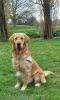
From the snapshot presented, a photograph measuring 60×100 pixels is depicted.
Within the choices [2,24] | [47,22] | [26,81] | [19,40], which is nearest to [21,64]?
[26,81]

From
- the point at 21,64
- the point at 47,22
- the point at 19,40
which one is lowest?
the point at 47,22

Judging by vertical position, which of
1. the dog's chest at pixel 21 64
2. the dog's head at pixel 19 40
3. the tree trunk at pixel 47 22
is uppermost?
the dog's head at pixel 19 40

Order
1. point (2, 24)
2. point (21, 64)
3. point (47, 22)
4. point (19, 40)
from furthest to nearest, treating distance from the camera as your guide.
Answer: point (47, 22)
point (2, 24)
point (21, 64)
point (19, 40)

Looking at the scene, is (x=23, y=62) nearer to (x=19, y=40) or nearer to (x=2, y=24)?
(x=19, y=40)

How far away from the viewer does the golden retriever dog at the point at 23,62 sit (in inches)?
252

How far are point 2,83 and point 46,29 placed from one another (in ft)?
53.3

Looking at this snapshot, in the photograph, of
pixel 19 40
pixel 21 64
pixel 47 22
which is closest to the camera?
pixel 19 40

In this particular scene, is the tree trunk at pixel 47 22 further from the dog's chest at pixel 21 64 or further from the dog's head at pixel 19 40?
the dog's head at pixel 19 40

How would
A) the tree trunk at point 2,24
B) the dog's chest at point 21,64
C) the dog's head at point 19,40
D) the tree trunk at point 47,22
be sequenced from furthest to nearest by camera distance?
the tree trunk at point 47,22 < the tree trunk at point 2,24 < the dog's chest at point 21,64 < the dog's head at point 19,40

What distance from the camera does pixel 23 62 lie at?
660 centimetres

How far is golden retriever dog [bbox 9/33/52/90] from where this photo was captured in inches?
252

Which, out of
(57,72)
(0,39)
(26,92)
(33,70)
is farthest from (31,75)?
(0,39)

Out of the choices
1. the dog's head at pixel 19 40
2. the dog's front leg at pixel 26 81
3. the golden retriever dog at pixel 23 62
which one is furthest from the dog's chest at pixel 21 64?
the dog's head at pixel 19 40

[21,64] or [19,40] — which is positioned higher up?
[19,40]
